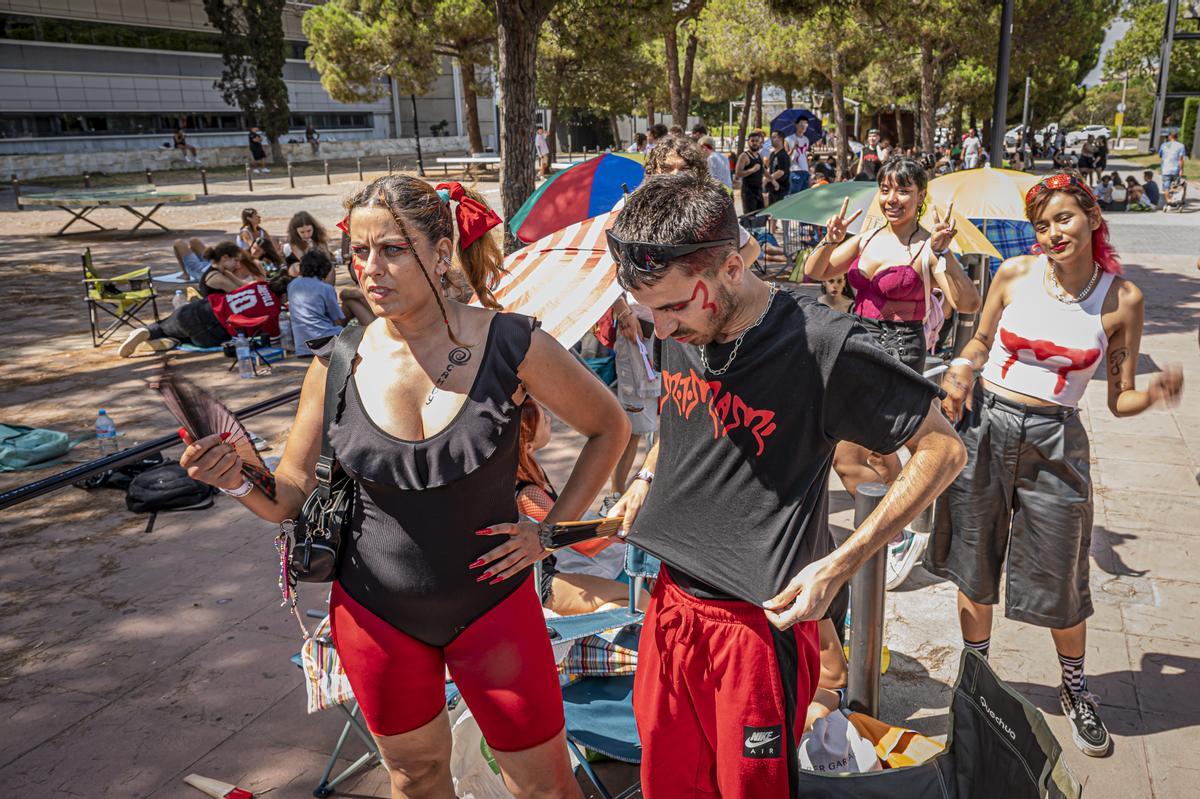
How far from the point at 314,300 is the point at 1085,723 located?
795 cm

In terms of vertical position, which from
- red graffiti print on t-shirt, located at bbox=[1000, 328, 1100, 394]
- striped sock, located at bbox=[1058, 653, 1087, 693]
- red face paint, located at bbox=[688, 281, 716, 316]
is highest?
red face paint, located at bbox=[688, 281, 716, 316]

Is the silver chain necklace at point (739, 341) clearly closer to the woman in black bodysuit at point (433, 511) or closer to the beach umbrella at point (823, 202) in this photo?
the woman in black bodysuit at point (433, 511)

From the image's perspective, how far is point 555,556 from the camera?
444cm

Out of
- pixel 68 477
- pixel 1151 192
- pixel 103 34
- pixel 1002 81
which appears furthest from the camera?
pixel 103 34

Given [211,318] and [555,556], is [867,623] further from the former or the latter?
[211,318]

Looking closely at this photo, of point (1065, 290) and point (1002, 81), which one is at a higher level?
point (1002, 81)

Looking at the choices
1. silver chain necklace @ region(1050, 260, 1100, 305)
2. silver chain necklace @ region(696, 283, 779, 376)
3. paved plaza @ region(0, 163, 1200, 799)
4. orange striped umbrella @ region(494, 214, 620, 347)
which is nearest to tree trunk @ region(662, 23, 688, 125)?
paved plaza @ region(0, 163, 1200, 799)

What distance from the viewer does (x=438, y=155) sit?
4938 centimetres

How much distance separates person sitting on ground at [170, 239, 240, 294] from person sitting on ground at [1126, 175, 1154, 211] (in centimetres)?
2081

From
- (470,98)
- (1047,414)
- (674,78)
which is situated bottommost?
(1047,414)

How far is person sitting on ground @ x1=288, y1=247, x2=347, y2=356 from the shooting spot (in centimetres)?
941

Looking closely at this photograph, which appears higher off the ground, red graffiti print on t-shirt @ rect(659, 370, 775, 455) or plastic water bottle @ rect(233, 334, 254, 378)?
red graffiti print on t-shirt @ rect(659, 370, 775, 455)

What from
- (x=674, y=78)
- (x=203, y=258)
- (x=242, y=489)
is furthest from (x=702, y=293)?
(x=674, y=78)

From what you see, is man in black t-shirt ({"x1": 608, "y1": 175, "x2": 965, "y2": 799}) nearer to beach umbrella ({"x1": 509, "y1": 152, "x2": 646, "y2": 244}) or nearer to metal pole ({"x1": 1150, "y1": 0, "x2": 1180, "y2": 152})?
beach umbrella ({"x1": 509, "y1": 152, "x2": 646, "y2": 244})
